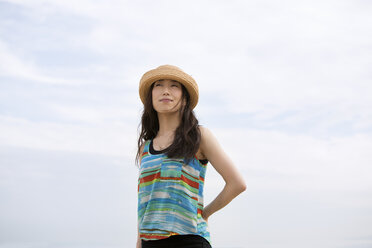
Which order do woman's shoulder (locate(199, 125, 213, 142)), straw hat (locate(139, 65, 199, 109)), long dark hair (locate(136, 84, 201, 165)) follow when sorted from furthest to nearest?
1. straw hat (locate(139, 65, 199, 109))
2. woman's shoulder (locate(199, 125, 213, 142))
3. long dark hair (locate(136, 84, 201, 165))

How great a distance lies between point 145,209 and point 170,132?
63 cm

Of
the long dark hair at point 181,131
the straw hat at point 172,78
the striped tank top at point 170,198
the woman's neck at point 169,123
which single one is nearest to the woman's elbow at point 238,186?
the striped tank top at point 170,198

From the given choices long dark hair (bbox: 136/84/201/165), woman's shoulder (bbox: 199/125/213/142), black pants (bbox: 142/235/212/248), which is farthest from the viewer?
woman's shoulder (bbox: 199/125/213/142)

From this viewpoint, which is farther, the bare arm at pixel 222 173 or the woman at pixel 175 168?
the bare arm at pixel 222 173

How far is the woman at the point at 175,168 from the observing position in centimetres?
304

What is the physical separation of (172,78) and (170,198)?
36.9 inches

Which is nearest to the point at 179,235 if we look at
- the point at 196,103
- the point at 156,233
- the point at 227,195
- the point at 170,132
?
the point at 156,233

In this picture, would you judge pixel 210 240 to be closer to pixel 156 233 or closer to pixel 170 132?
pixel 156 233

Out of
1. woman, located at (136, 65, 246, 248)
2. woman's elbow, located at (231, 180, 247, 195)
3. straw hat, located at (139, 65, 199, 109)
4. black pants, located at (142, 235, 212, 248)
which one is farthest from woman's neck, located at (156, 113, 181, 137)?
black pants, located at (142, 235, 212, 248)

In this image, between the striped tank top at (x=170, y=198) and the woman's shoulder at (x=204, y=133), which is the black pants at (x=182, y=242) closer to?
the striped tank top at (x=170, y=198)

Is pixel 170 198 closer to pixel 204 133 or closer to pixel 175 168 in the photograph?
pixel 175 168

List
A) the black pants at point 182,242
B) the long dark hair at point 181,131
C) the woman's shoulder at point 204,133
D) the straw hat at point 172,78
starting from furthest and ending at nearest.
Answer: the straw hat at point 172,78
the woman's shoulder at point 204,133
the long dark hair at point 181,131
the black pants at point 182,242

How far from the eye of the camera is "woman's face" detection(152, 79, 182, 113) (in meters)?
3.38

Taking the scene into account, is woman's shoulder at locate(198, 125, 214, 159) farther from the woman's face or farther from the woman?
the woman's face
